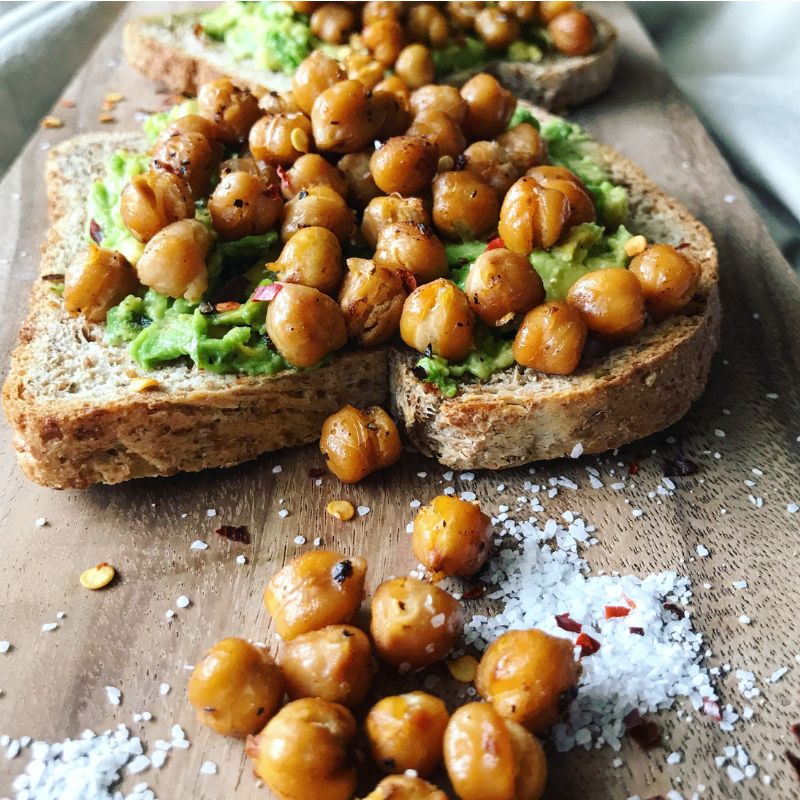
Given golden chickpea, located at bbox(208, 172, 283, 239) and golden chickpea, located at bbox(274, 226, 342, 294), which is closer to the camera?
golden chickpea, located at bbox(274, 226, 342, 294)

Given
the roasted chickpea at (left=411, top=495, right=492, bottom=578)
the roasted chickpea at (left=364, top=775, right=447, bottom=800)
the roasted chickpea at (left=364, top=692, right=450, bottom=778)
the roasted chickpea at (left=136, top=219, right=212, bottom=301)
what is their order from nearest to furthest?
the roasted chickpea at (left=364, top=775, right=447, bottom=800) < the roasted chickpea at (left=364, top=692, right=450, bottom=778) < the roasted chickpea at (left=411, top=495, right=492, bottom=578) < the roasted chickpea at (left=136, top=219, right=212, bottom=301)

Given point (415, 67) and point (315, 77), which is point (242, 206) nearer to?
point (315, 77)

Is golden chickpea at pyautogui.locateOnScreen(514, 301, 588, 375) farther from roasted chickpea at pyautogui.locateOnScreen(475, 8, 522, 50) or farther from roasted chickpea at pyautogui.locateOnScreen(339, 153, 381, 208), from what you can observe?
roasted chickpea at pyautogui.locateOnScreen(475, 8, 522, 50)

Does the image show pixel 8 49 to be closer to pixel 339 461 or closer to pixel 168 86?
pixel 339 461

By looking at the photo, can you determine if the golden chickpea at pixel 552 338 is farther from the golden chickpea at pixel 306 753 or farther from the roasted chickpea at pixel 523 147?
the golden chickpea at pixel 306 753

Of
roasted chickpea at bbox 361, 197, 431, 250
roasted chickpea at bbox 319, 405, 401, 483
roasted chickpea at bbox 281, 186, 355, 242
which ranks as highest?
roasted chickpea at bbox 281, 186, 355, 242


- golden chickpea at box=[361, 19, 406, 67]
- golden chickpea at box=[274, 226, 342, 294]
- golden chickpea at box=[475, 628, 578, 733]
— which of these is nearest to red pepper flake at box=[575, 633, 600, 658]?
golden chickpea at box=[475, 628, 578, 733]

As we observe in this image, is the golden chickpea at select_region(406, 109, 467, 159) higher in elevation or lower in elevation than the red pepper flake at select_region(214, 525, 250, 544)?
higher

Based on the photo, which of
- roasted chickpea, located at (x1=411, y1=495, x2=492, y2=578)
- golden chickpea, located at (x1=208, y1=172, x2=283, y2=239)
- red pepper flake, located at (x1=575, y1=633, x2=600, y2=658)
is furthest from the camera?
golden chickpea, located at (x1=208, y1=172, x2=283, y2=239)
